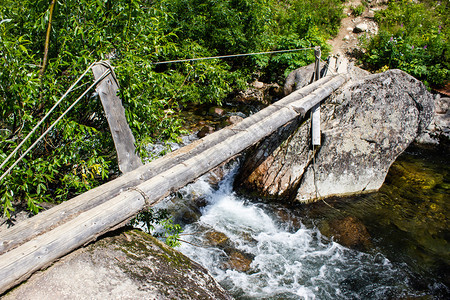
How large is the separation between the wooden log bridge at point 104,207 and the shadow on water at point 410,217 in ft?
8.91

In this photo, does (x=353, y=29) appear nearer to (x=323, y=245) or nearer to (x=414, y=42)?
Answer: (x=414, y=42)

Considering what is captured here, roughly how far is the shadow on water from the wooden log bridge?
2.72 metres

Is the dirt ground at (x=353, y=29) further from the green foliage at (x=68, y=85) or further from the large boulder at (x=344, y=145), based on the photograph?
the green foliage at (x=68, y=85)

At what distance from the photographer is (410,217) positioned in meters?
5.75

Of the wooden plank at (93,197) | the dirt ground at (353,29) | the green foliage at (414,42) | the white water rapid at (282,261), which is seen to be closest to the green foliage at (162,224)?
the white water rapid at (282,261)

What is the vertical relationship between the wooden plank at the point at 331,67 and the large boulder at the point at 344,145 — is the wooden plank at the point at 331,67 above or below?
above

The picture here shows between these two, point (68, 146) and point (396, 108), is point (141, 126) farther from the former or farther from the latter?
point (396, 108)

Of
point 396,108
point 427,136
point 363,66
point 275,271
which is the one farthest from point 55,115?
point 363,66

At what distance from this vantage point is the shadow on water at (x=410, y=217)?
4.62 metres

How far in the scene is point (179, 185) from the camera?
124 inches

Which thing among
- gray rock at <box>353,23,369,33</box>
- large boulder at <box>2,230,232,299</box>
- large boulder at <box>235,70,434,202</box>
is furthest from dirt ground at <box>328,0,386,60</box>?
large boulder at <box>2,230,232,299</box>

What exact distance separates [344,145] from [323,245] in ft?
6.58

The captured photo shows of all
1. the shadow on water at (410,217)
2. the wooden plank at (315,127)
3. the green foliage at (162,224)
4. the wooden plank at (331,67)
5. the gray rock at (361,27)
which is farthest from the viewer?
the gray rock at (361,27)

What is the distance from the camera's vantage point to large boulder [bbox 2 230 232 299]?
7.01 feet
